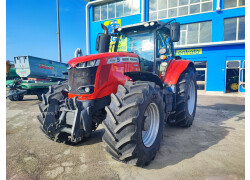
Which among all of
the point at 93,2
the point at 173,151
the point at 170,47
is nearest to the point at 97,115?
the point at 173,151

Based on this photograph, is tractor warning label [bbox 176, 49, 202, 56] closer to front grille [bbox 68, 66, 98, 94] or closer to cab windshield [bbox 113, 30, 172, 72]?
cab windshield [bbox 113, 30, 172, 72]

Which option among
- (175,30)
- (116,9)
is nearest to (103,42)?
(175,30)

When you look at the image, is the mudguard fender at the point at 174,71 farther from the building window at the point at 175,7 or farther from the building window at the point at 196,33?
the building window at the point at 175,7

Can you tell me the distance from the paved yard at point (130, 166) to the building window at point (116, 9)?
53.1 ft

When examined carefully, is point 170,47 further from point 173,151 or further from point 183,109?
point 173,151

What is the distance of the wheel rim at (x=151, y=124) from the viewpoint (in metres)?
2.78

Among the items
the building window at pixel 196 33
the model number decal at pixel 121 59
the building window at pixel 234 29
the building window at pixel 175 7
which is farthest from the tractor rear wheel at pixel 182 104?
the building window at pixel 175 7

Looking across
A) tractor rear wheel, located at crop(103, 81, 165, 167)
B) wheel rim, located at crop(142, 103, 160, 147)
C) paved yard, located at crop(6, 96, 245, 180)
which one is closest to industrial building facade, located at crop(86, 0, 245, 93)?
paved yard, located at crop(6, 96, 245, 180)

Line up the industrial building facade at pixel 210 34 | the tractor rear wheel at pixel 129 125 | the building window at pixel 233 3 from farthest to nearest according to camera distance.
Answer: the industrial building facade at pixel 210 34 < the building window at pixel 233 3 < the tractor rear wheel at pixel 129 125

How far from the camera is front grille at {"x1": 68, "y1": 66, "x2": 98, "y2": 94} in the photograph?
2.82 meters

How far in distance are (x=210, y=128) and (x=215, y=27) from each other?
40.0 feet

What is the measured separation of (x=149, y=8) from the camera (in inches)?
645

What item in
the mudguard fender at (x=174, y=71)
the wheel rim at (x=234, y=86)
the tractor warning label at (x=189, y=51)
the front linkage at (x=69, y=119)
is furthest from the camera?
the tractor warning label at (x=189, y=51)

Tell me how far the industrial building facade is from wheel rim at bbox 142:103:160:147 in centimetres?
1277
